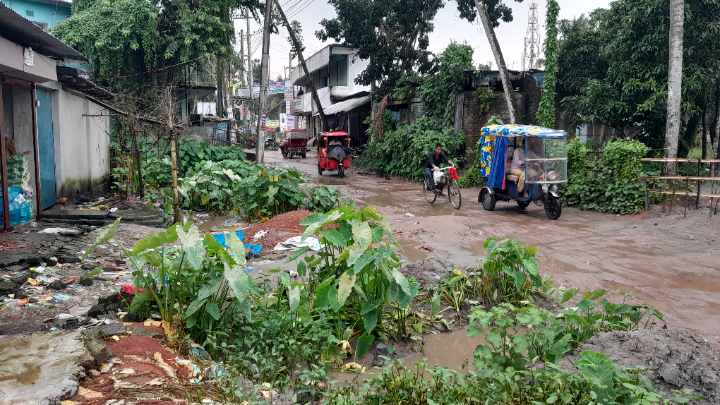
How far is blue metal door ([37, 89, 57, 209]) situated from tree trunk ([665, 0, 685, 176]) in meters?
13.3

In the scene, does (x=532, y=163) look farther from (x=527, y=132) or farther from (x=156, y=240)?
(x=156, y=240)

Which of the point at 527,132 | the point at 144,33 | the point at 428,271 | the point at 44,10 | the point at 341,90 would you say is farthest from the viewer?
the point at 341,90

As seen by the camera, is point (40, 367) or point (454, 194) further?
point (454, 194)

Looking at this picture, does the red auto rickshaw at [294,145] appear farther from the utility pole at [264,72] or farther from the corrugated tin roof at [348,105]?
the utility pole at [264,72]

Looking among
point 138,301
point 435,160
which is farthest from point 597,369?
point 435,160

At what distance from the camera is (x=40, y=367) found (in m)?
3.16

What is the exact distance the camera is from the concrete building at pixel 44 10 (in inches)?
934

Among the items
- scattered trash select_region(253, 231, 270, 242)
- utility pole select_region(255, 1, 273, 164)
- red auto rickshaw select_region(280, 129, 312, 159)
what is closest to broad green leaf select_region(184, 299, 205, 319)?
scattered trash select_region(253, 231, 270, 242)

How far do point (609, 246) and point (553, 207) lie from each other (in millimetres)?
2826

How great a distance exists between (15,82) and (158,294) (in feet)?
20.3

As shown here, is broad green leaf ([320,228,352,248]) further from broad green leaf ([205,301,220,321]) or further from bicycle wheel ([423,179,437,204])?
bicycle wheel ([423,179,437,204])

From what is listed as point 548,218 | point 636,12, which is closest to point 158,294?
point 548,218

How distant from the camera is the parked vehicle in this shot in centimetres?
1135

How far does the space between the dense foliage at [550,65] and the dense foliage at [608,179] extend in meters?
4.98
